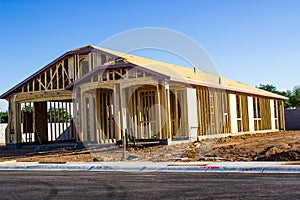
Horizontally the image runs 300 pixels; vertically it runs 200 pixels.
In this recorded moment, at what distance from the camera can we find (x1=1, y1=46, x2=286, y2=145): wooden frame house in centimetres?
2150

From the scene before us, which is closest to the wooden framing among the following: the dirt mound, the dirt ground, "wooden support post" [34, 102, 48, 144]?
the dirt ground

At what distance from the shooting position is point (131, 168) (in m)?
14.2

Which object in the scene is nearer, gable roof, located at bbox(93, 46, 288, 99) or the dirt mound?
the dirt mound

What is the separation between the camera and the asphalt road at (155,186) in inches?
332

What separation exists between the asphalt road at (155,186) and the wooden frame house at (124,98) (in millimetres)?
9072

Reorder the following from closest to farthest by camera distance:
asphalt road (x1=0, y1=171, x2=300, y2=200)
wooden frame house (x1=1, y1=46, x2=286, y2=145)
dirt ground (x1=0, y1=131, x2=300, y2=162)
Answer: asphalt road (x1=0, y1=171, x2=300, y2=200), dirt ground (x1=0, y1=131, x2=300, y2=162), wooden frame house (x1=1, y1=46, x2=286, y2=145)

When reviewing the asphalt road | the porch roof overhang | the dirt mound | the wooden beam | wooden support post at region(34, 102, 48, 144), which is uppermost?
the porch roof overhang

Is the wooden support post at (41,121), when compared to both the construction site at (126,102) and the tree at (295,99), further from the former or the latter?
the tree at (295,99)

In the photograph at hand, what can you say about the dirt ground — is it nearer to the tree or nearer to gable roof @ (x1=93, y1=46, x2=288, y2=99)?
gable roof @ (x1=93, y1=46, x2=288, y2=99)

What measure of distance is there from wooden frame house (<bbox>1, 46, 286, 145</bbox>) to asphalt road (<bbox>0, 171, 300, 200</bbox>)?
29.8ft

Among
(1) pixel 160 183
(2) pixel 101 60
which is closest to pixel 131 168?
(1) pixel 160 183

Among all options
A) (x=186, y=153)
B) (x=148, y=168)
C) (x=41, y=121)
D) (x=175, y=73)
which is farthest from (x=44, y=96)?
(x=148, y=168)

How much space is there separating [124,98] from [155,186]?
13611 mm

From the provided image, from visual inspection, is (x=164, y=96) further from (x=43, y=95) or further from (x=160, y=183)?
(x=160, y=183)
